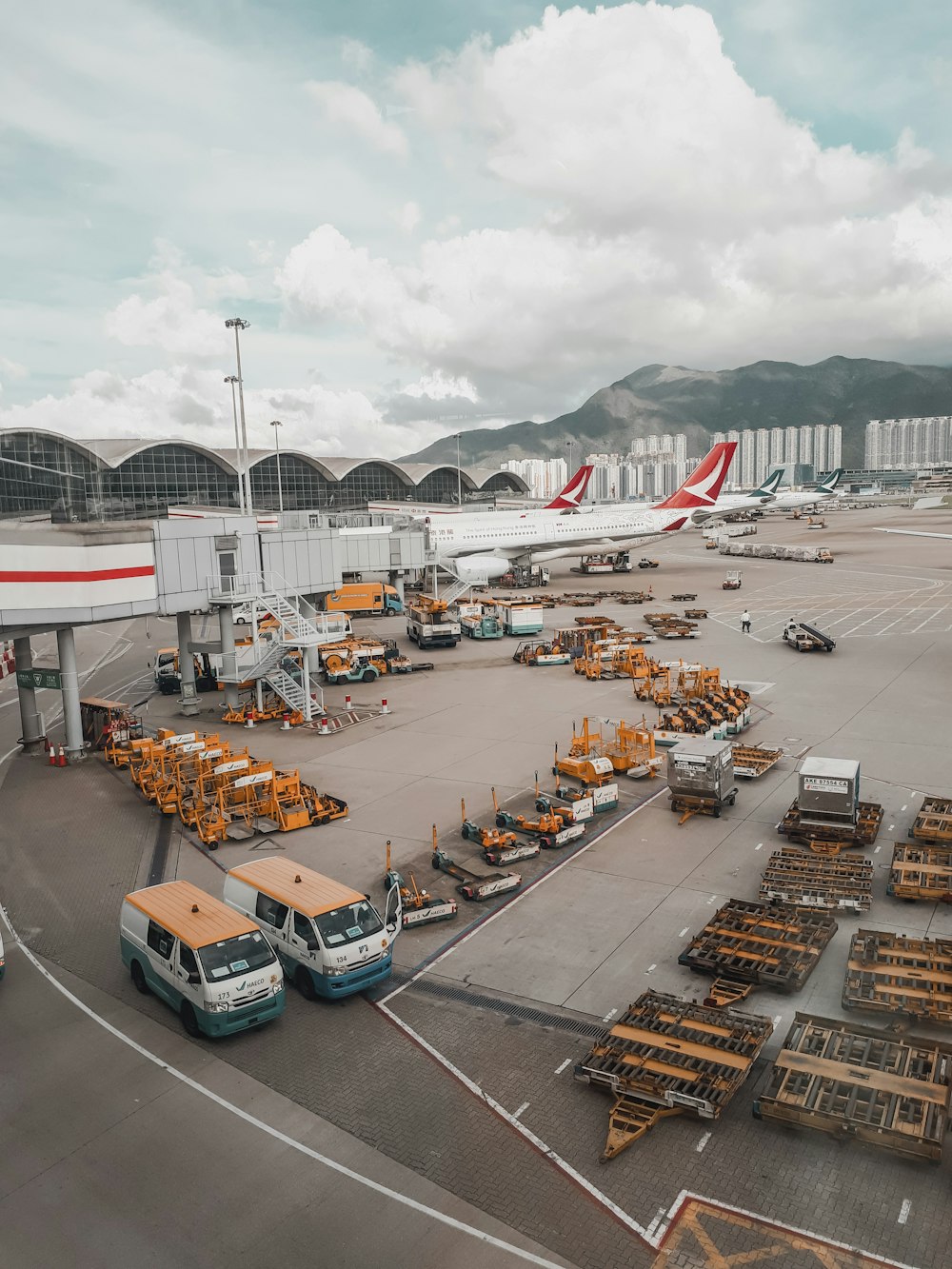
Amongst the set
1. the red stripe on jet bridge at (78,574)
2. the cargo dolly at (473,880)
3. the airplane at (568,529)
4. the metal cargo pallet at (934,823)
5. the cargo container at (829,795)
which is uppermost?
the red stripe on jet bridge at (78,574)

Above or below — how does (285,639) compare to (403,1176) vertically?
above

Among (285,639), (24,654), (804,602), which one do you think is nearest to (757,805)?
(285,639)

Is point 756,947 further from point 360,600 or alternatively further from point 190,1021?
point 360,600

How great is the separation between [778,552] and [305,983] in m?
95.4

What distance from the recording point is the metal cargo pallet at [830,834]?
21.6 m

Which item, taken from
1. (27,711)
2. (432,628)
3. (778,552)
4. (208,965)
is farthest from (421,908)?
(778,552)

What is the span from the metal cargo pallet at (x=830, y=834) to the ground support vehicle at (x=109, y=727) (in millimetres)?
22534

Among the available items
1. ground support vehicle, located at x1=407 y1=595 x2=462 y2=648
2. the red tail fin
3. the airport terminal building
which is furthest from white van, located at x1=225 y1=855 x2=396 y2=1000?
the red tail fin

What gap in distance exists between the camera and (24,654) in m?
35.1

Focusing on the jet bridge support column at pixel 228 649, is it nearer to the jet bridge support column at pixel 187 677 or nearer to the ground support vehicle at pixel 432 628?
the jet bridge support column at pixel 187 677

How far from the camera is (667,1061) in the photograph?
13133 mm

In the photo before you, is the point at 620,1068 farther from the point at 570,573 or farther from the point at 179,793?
the point at 570,573

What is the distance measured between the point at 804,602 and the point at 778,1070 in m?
57.5

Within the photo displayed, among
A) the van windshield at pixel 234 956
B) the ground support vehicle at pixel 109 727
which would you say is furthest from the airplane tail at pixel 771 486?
the van windshield at pixel 234 956
